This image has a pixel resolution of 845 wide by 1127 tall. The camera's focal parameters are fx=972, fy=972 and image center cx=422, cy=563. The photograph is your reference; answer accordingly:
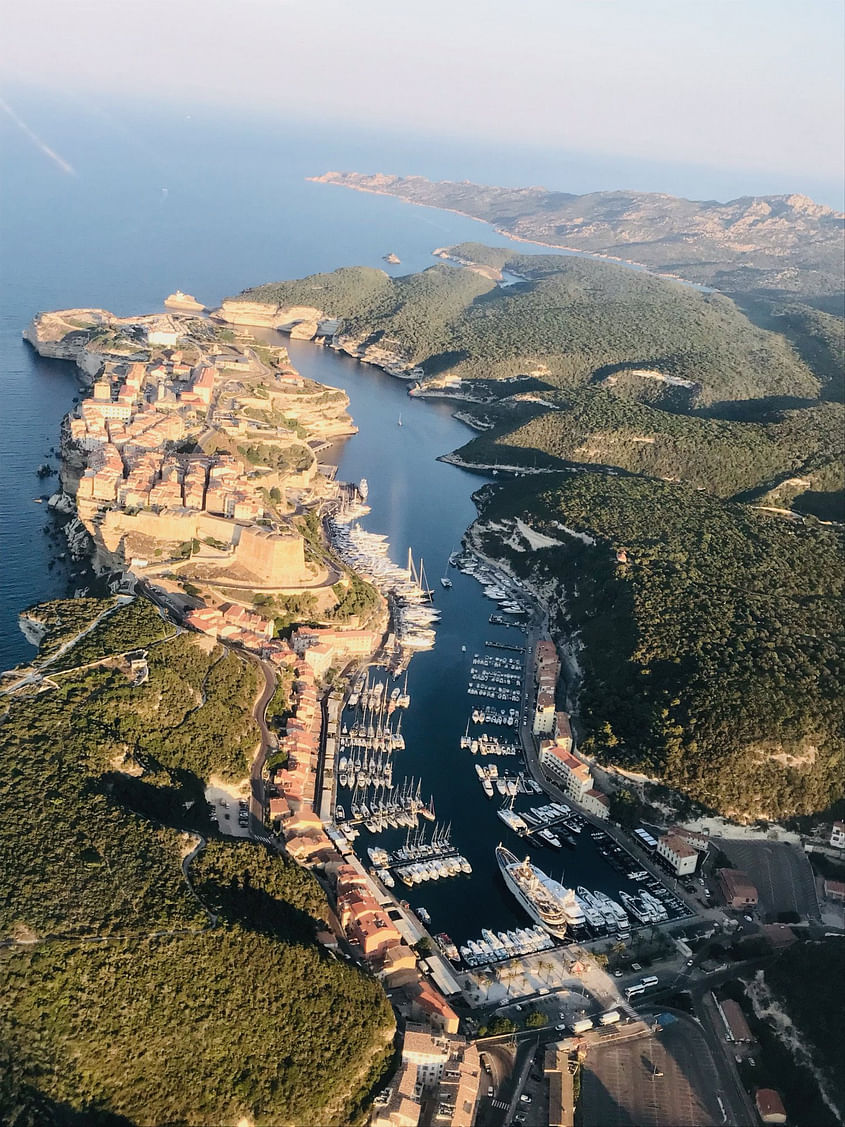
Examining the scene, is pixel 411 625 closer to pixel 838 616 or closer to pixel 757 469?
pixel 838 616

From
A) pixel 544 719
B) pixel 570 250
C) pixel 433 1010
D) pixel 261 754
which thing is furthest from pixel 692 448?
pixel 570 250

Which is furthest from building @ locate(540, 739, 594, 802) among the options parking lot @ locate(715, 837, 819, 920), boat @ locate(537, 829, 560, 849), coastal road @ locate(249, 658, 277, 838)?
coastal road @ locate(249, 658, 277, 838)

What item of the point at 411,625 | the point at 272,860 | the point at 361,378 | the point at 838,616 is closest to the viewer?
the point at 272,860

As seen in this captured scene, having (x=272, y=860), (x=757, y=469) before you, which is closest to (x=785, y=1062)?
(x=272, y=860)

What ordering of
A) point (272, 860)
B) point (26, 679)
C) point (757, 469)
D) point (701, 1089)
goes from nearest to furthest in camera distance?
point (701, 1089), point (272, 860), point (26, 679), point (757, 469)

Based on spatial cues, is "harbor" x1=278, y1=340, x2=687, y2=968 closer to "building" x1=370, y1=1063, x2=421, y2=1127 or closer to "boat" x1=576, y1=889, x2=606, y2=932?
"boat" x1=576, y1=889, x2=606, y2=932

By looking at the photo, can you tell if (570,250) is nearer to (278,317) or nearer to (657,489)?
(278,317)
